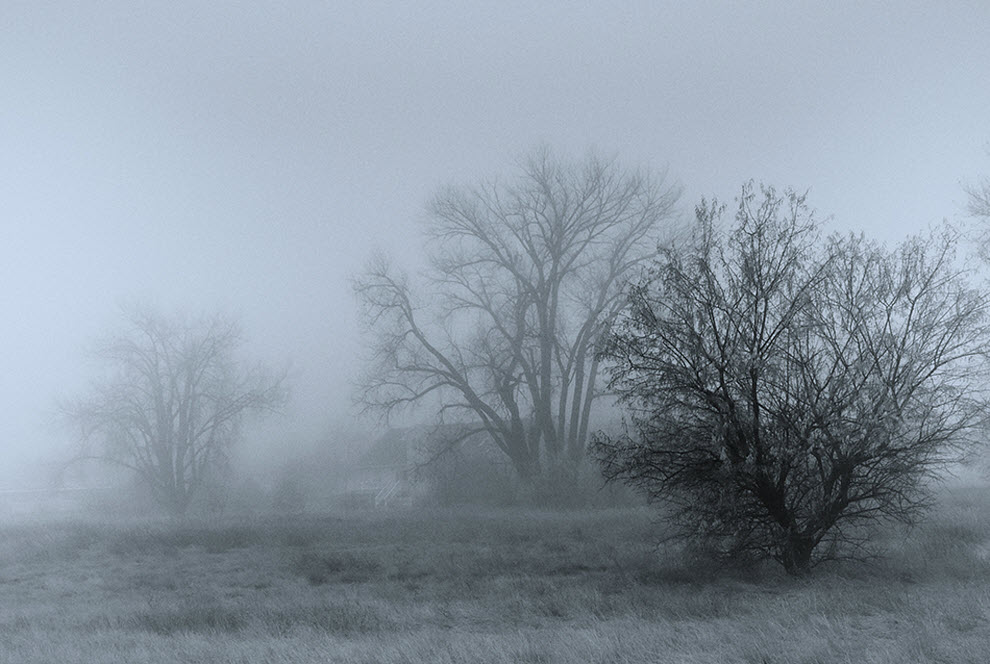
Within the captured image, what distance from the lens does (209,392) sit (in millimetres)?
31672

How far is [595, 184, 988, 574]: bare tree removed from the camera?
1134 centimetres

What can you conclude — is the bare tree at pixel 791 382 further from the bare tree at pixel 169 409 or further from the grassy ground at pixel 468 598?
the bare tree at pixel 169 409

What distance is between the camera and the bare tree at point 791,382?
37.2ft

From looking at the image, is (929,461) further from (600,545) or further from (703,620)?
(600,545)

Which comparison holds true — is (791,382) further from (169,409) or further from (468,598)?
(169,409)

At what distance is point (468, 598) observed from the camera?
467 inches

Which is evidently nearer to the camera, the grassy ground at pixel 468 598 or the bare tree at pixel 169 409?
the grassy ground at pixel 468 598

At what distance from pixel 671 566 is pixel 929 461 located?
4.57 m

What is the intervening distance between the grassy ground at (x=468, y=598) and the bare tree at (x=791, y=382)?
140cm

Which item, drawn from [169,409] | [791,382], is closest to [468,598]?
[791,382]

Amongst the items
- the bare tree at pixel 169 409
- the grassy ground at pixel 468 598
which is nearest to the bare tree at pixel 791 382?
the grassy ground at pixel 468 598

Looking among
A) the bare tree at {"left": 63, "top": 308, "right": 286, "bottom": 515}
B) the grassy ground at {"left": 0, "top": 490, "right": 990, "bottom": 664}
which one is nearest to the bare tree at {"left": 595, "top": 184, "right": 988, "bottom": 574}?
the grassy ground at {"left": 0, "top": 490, "right": 990, "bottom": 664}

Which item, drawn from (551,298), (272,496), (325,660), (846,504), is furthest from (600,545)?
(272,496)

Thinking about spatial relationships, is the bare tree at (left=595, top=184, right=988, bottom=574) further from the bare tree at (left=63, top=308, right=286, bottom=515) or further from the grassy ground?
Result: the bare tree at (left=63, top=308, right=286, bottom=515)
